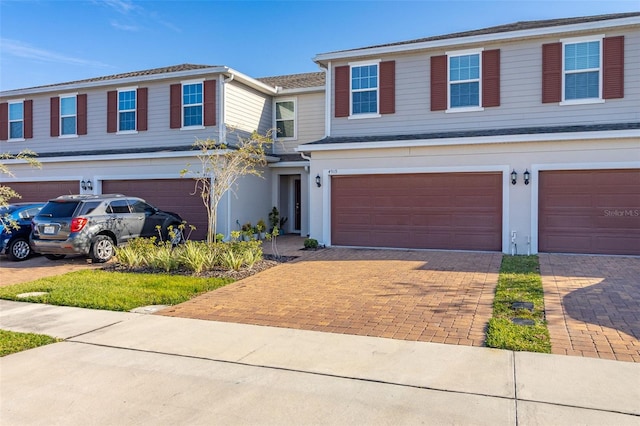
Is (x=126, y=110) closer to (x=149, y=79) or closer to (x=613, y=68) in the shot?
(x=149, y=79)

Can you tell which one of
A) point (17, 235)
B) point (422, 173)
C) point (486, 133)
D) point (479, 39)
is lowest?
point (17, 235)

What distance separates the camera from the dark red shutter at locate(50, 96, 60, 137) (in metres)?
18.9

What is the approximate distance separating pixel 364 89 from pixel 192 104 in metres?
6.01

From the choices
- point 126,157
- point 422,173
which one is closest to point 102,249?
point 126,157

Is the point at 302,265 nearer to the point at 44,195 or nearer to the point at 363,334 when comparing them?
the point at 363,334

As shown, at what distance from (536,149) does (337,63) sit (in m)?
6.36

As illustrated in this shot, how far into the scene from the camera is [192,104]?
1688cm

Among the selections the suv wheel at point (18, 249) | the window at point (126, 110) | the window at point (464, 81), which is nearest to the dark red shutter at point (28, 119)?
the window at point (126, 110)

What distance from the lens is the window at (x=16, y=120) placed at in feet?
64.5

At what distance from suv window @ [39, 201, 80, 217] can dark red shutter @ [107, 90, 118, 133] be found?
263 inches

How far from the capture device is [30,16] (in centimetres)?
1363

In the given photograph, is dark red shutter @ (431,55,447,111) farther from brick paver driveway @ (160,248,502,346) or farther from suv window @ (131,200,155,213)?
suv window @ (131,200,155,213)

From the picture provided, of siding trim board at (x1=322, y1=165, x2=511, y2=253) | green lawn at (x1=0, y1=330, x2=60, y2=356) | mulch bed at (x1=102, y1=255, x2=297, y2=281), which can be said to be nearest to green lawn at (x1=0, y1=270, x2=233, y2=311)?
mulch bed at (x1=102, y1=255, x2=297, y2=281)

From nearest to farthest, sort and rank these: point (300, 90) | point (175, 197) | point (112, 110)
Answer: point (175, 197) → point (112, 110) → point (300, 90)
